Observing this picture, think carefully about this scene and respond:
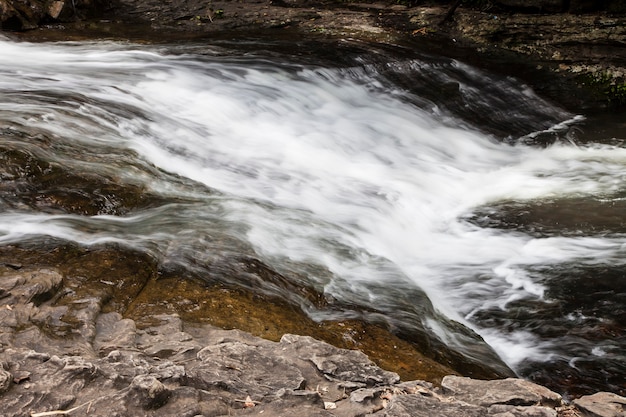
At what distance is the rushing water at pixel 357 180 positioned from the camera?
4426 mm

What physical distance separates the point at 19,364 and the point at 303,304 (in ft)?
5.99

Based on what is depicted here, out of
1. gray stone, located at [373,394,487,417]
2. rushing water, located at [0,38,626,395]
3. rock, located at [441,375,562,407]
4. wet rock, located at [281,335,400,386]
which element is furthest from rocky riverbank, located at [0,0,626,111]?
gray stone, located at [373,394,487,417]

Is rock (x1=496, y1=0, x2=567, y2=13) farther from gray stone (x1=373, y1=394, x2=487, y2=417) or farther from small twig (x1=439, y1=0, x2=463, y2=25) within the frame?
gray stone (x1=373, y1=394, x2=487, y2=417)

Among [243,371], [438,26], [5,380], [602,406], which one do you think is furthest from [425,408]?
[438,26]

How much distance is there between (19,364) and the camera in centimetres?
277

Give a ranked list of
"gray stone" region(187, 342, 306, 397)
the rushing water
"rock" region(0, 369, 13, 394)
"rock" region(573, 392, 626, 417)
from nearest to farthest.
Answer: "rock" region(0, 369, 13, 394) < "gray stone" region(187, 342, 306, 397) < "rock" region(573, 392, 626, 417) < the rushing water

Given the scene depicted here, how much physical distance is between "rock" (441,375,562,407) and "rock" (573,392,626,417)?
0.13 metres

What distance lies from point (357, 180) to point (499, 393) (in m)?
4.44

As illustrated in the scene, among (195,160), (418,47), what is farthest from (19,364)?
(418,47)

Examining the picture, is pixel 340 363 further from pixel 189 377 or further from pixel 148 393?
pixel 148 393

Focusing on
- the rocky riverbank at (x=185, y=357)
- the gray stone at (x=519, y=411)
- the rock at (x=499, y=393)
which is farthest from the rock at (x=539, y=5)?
the gray stone at (x=519, y=411)

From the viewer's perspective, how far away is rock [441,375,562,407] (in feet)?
9.61

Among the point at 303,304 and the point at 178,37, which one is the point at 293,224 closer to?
the point at 303,304

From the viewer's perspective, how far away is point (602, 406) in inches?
121
